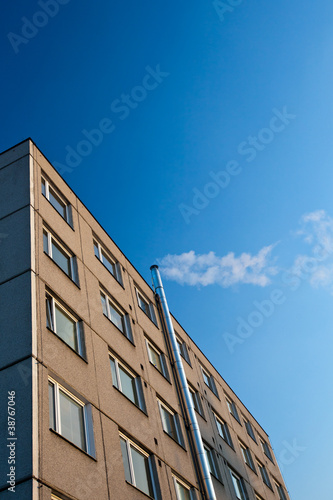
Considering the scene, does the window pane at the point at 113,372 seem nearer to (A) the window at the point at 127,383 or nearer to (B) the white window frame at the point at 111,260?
(A) the window at the point at 127,383

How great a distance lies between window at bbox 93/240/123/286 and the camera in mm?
20391

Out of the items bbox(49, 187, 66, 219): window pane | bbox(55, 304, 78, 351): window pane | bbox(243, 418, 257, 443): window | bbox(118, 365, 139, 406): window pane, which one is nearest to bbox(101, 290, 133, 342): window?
bbox(118, 365, 139, 406): window pane

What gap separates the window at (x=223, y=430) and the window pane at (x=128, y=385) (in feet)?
32.7

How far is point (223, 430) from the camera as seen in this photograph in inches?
1045

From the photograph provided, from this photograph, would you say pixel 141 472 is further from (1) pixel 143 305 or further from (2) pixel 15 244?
(1) pixel 143 305

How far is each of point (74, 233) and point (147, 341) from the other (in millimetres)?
5676

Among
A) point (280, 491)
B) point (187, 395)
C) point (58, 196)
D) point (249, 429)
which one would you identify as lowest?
point (187, 395)

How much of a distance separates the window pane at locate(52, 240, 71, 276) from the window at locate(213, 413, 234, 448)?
13.3 meters

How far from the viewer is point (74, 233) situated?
1805 cm

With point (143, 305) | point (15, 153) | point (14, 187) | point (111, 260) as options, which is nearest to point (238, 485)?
point (143, 305)

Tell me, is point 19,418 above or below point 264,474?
below

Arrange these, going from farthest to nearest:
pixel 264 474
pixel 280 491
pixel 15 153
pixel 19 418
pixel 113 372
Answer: pixel 280 491, pixel 264 474, pixel 15 153, pixel 113 372, pixel 19 418

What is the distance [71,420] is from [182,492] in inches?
266

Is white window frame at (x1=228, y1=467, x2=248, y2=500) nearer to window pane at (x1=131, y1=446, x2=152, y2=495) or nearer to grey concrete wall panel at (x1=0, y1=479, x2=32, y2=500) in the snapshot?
window pane at (x1=131, y1=446, x2=152, y2=495)
